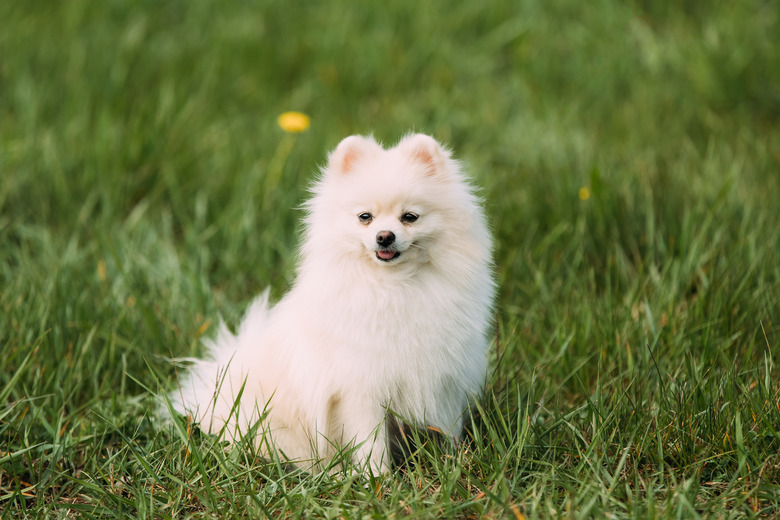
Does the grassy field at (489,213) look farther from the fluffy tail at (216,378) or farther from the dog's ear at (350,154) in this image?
the dog's ear at (350,154)

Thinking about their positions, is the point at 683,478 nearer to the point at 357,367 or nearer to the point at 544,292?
the point at 357,367

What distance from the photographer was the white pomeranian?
2.31 metres

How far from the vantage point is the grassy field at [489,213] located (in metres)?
2.35

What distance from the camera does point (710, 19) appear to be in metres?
5.70

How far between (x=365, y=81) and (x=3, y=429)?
12.0 feet

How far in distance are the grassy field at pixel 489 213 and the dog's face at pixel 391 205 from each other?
577 millimetres

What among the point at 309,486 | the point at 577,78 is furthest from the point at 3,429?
the point at 577,78

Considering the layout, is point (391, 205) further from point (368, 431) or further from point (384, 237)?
point (368, 431)

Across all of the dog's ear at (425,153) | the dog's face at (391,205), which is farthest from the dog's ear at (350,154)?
the dog's ear at (425,153)

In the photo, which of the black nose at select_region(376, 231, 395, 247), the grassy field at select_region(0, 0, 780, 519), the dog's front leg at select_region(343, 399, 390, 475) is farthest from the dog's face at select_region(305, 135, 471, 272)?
the grassy field at select_region(0, 0, 780, 519)

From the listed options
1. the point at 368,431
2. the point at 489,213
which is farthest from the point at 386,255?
the point at 489,213

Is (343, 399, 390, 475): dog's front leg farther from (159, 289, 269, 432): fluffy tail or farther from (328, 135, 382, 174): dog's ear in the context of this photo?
(328, 135, 382, 174): dog's ear

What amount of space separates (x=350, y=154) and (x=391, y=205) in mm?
231

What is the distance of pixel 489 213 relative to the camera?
396cm
